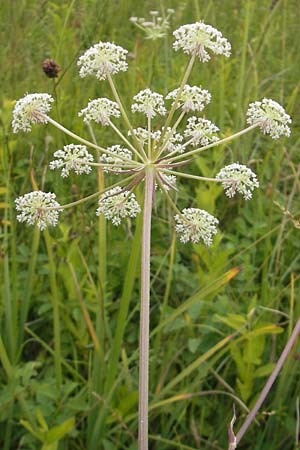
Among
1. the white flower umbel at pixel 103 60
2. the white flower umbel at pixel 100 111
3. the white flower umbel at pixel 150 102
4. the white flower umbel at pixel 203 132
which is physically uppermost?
the white flower umbel at pixel 103 60

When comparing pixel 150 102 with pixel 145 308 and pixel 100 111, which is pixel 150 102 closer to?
pixel 100 111

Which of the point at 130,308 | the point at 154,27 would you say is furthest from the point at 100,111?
the point at 154,27

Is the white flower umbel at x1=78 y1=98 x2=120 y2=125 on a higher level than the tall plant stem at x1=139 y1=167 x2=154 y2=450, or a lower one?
higher

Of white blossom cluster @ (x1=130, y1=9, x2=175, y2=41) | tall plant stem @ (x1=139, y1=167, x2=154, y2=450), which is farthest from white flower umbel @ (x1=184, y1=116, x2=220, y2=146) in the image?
white blossom cluster @ (x1=130, y1=9, x2=175, y2=41)

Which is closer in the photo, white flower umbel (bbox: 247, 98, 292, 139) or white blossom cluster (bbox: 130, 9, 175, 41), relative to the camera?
white flower umbel (bbox: 247, 98, 292, 139)

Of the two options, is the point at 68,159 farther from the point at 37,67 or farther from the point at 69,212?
the point at 37,67

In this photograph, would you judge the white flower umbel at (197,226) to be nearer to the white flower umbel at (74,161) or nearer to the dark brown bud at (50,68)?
the white flower umbel at (74,161)

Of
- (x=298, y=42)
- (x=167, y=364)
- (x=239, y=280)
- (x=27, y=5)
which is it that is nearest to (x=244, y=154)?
(x=239, y=280)

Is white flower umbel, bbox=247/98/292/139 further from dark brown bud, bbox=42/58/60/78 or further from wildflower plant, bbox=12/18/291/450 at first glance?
dark brown bud, bbox=42/58/60/78

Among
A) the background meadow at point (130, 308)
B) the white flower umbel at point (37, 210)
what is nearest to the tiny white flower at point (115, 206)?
the white flower umbel at point (37, 210)
